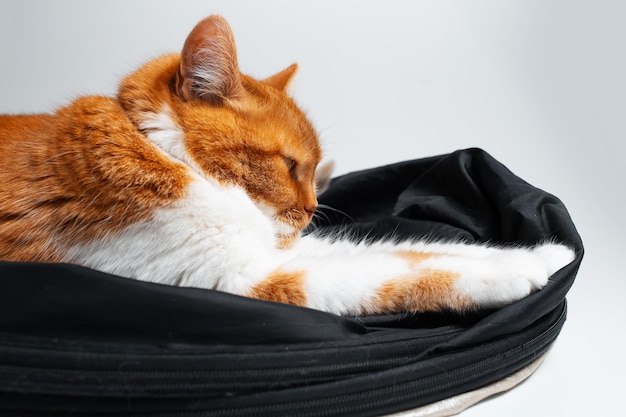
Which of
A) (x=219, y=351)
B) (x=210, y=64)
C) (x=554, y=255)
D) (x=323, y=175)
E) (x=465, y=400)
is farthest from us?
(x=323, y=175)

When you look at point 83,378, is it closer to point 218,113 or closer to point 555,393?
point 218,113

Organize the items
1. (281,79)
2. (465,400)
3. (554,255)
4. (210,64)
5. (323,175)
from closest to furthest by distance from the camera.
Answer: (465,400)
(210,64)
(554,255)
(281,79)
(323,175)

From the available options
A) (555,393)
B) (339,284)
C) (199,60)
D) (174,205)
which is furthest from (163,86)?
(555,393)

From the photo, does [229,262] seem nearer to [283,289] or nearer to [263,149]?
[283,289]

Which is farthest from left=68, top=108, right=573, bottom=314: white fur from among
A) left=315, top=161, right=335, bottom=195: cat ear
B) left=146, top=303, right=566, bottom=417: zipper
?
left=315, top=161, right=335, bottom=195: cat ear

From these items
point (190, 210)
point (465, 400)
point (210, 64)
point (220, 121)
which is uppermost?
point (210, 64)

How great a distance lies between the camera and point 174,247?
1.10 metres

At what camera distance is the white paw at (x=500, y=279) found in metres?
1.08

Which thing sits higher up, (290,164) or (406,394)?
(290,164)

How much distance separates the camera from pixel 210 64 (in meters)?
1.16

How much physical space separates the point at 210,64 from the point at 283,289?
442mm

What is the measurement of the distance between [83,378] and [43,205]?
0.40 metres

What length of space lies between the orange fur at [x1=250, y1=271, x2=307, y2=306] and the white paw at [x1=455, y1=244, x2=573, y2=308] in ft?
0.91

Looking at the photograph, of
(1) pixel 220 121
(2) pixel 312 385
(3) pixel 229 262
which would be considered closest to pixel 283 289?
(3) pixel 229 262
